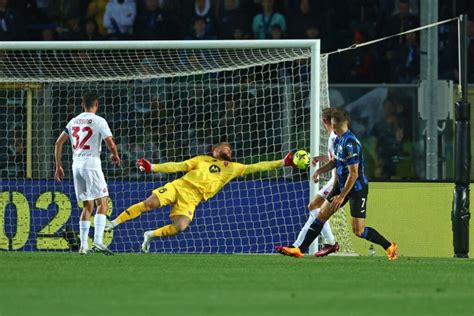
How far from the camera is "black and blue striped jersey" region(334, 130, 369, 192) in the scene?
640 inches

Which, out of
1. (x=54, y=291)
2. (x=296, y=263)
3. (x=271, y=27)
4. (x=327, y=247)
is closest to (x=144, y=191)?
(x=327, y=247)

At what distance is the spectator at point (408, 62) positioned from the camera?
2369 centimetres

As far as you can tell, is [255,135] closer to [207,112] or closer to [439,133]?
[207,112]

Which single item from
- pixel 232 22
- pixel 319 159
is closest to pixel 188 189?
pixel 319 159

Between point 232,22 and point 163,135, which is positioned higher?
point 232,22

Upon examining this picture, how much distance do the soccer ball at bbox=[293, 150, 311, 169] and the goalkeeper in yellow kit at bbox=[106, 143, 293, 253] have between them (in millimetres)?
882

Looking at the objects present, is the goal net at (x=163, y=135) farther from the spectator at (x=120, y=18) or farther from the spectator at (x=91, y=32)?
the spectator at (x=120, y=18)

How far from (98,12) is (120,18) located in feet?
1.51

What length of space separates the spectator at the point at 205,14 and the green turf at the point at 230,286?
883 centimetres

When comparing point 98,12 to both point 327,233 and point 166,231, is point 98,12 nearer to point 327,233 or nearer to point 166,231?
point 166,231

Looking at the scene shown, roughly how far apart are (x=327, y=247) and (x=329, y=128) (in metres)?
1.43

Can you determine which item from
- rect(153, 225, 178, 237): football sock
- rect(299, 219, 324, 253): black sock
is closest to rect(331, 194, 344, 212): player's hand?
rect(299, 219, 324, 253): black sock

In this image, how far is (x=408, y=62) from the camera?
937 inches

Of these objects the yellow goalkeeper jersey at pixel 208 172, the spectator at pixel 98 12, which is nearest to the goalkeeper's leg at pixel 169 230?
the yellow goalkeeper jersey at pixel 208 172
